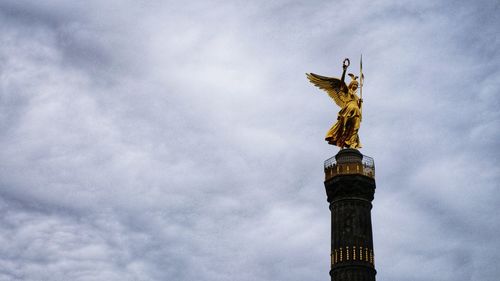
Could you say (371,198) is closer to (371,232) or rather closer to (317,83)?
(371,232)

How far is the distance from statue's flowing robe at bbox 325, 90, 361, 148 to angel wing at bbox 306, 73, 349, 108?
3.84 ft

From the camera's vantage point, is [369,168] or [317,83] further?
[317,83]

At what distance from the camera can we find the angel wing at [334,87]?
61.0 metres

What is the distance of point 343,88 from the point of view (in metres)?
61.2

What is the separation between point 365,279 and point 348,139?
13.0 metres

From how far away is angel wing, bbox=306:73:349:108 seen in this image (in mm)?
61000

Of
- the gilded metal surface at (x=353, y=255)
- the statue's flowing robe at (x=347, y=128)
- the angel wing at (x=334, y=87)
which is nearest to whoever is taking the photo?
the gilded metal surface at (x=353, y=255)

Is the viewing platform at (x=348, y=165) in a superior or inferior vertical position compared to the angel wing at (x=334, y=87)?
inferior

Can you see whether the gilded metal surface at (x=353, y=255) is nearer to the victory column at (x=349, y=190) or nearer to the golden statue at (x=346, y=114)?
the victory column at (x=349, y=190)

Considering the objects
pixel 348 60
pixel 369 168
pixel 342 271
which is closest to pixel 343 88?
pixel 348 60

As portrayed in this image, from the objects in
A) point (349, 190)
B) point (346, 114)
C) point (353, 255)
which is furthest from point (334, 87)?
point (353, 255)

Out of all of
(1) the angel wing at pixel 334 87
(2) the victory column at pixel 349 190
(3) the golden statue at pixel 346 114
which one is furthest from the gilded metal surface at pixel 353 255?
(1) the angel wing at pixel 334 87

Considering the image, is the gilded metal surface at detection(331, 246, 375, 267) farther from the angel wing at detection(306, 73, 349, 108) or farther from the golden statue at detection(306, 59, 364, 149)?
the angel wing at detection(306, 73, 349, 108)

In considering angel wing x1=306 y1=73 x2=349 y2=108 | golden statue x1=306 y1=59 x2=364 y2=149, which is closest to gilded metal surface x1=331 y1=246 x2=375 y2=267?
golden statue x1=306 y1=59 x2=364 y2=149
